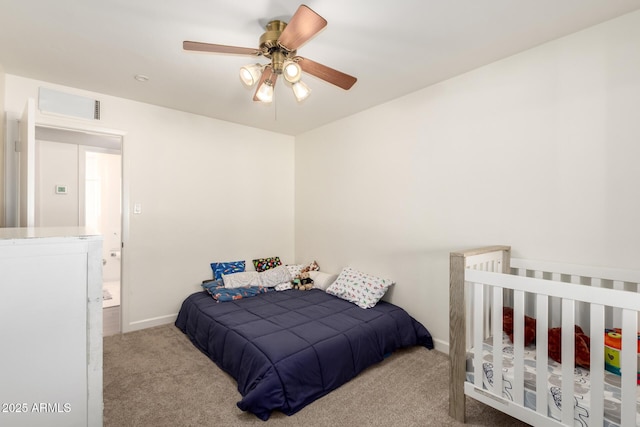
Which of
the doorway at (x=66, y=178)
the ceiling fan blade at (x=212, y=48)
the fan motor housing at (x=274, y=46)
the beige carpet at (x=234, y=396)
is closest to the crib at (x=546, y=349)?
the beige carpet at (x=234, y=396)

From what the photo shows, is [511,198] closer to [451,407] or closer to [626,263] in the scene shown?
[626,263]

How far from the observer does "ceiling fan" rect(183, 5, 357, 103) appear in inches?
54.2

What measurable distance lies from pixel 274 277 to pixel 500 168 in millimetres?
2486

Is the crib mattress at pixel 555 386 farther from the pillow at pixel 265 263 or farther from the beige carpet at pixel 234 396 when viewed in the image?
the pillow at pixel 265 263

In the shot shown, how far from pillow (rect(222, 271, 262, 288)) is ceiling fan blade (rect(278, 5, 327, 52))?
95.5 inches

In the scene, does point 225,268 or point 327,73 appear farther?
point 225,268

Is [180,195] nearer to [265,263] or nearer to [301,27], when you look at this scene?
[265,263]

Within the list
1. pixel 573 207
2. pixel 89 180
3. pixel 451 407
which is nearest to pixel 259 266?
pixel 451 407

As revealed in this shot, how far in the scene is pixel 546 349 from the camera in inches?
52.6

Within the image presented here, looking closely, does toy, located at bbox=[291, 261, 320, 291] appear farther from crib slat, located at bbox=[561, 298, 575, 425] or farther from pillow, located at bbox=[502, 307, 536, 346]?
Answer: crib slat, located at bbox=[561, 298, 575, 425]

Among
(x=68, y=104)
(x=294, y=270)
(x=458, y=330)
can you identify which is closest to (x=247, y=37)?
(x=68, y=104)

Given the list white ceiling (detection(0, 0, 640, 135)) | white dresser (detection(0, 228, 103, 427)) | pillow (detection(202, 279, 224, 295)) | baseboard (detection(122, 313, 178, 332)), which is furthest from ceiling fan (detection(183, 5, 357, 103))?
baseboard (detection(122, 313, 178, 332))

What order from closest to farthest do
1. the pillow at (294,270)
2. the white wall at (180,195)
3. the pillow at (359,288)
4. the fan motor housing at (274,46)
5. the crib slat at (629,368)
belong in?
the crib slat at (629,368) < the fan motor housing at (274,46) < the pillow at (359,288) < the white wall at (180,195) < the pillow at (294,270)

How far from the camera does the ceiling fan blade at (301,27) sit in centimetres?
125
